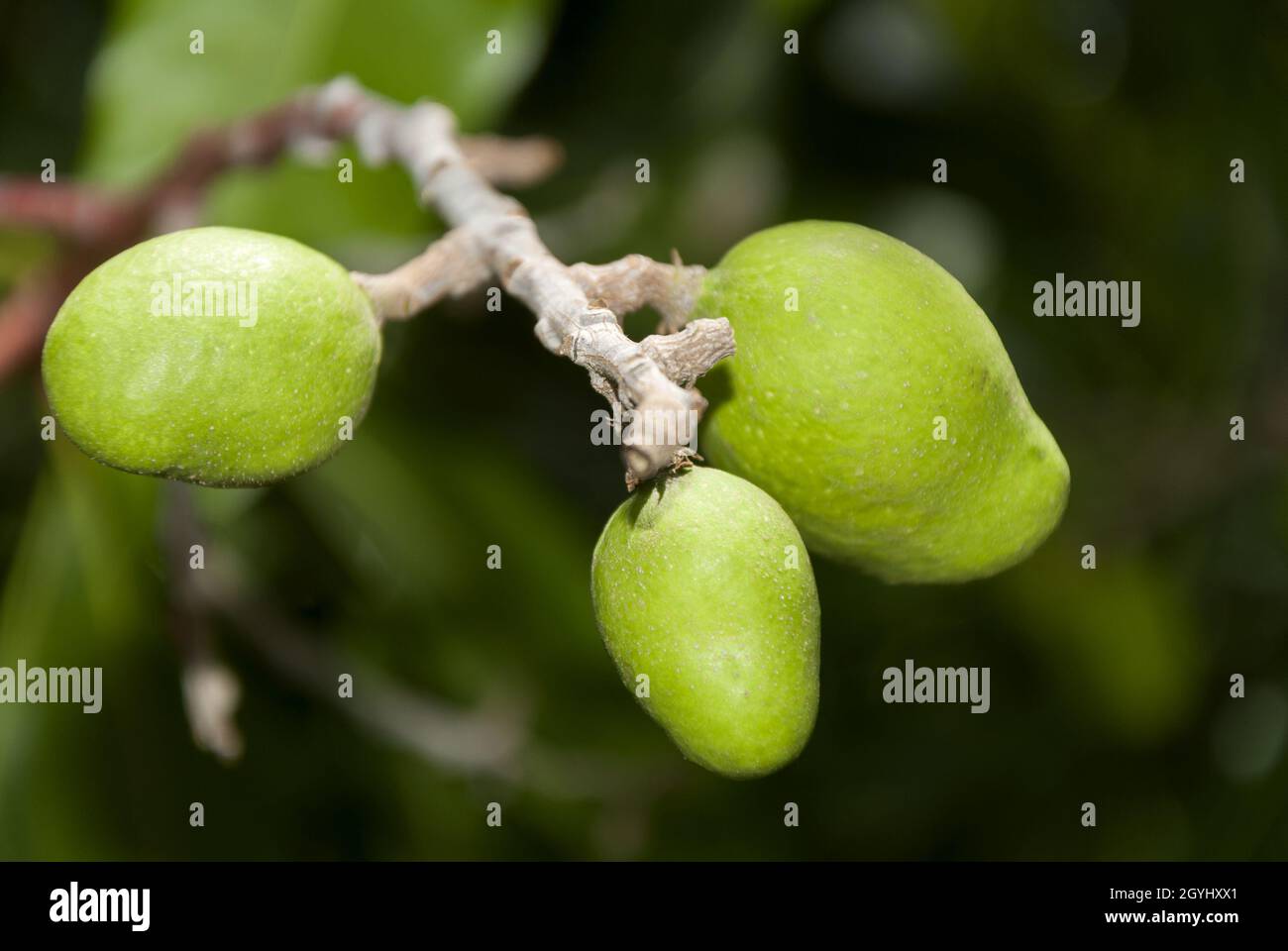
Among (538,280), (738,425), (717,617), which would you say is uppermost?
(538,280)

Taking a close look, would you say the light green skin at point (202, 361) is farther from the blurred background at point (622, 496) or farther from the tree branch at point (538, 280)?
the blurred background at point (622, 496)

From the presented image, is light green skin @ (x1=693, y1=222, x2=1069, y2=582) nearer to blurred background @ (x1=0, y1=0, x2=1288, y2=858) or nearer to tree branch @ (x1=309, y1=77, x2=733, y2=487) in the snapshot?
tree branch @ (x1=309, y1=77, x2=733, y2=487)

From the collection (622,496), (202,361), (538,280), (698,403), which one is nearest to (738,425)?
(698,403)

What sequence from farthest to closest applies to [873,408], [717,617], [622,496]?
[622,496] < [873,408] < [717,617]

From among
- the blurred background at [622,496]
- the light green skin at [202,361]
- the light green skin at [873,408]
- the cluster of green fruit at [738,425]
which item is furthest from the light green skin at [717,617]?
the blurred background at [622,496]

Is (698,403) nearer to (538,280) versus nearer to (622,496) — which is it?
(538,280)

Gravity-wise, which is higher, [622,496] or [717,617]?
[622,496]

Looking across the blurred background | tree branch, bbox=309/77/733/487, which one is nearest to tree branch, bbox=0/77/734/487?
tree branch, bbox=309/77/733/487

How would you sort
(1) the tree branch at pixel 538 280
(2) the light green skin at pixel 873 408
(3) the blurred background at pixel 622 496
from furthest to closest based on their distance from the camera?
(3) the blurred background at pixel 622 496
(2) the light green skin at pixel 873 408
(1) the tree branch at pixel 538 280
